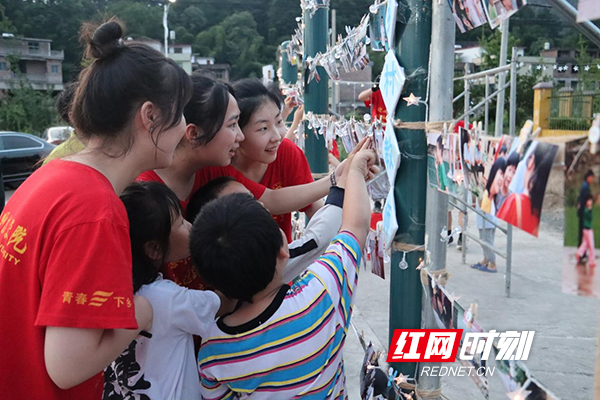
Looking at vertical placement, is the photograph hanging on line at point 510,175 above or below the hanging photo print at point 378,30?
below

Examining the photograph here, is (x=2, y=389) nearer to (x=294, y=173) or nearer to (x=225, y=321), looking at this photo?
(x=225, y=321)

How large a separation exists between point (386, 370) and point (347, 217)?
59 centimetres

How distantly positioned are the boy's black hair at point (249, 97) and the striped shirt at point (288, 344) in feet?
2.56

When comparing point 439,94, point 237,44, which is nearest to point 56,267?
point 439,94

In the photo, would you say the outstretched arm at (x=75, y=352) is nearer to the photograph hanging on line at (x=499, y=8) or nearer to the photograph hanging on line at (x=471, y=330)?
the photograph hanging on line at (x=471, y=330)

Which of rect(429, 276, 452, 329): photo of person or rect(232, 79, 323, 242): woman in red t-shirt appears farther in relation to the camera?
rect(232, 79, 323, 242): woman in red t-shirt

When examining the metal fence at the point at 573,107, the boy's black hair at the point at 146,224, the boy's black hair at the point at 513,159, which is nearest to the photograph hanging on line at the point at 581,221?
the boy's black hair at the point at 513,159

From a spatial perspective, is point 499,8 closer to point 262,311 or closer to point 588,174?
point 588,174

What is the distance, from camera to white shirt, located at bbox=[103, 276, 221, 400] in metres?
1.23

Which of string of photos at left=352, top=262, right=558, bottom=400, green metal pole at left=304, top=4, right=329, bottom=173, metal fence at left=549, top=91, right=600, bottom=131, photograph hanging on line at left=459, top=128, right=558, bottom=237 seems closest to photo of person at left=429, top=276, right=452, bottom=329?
string of photos at left=352, top=262, right=558, bottom=400

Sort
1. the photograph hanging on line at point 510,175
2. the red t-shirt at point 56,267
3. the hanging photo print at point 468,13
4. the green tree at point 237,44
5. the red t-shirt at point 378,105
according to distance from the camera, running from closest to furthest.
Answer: the photograph hanging on line at point 510,175 → the red t-shirt at point 56,267 → the hanging photo print at point 468,13 → the red t-shirt at point 378,105 → the green tree at point 237,44

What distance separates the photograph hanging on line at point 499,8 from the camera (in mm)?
937

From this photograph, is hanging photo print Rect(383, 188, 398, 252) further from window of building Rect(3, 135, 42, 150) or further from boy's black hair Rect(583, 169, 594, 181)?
window of building Rect(3, 135, 42, 150)

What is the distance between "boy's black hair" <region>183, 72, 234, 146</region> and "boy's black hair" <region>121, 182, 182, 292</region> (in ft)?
1.02
